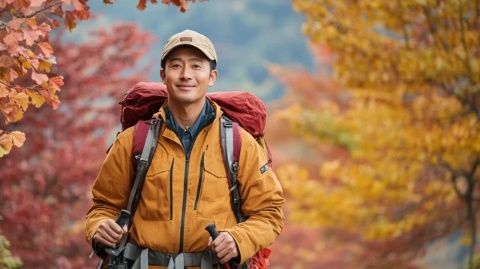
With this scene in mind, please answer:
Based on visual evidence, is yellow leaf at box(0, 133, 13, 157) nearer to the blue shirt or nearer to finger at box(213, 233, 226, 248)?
the blue shirt

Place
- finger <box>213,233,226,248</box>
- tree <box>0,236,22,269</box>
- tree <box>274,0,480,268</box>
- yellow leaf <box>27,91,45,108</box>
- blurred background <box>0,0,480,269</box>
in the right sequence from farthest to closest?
blurred background <box>0,0,480,269</box>, tree <box>274,0,480,268</box>, tree <box>0,236,22,269</box>, yellow leaf <box>27,91,45,108</box>, finger <box>213,233,226,248</box>

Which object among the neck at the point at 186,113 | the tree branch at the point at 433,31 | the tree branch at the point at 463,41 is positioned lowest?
the neck at the point at 186,113

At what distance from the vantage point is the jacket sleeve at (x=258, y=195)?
3.65 meters

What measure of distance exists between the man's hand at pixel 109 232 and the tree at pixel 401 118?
4933mm

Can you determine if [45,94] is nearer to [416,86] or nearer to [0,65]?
[0,65]

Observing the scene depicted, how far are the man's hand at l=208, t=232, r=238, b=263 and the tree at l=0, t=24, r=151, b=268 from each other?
19.6ft

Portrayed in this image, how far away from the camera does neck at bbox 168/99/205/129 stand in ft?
12.2

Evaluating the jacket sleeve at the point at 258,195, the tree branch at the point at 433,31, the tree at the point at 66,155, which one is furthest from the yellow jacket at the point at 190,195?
the tree at the point at 66,155

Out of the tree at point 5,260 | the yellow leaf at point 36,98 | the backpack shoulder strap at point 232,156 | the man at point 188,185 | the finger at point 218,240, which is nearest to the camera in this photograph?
the finger at point 218,240

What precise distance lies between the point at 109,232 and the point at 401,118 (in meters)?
7.51

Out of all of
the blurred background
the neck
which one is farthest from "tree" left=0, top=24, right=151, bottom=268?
the neck

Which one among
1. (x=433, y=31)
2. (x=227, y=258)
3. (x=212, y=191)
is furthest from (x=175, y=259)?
(x=433, y=31)

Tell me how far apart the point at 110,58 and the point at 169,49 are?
339 inches

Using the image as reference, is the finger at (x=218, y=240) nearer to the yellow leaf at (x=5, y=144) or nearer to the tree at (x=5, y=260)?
the yellow leaf at (x=5, y=144)
